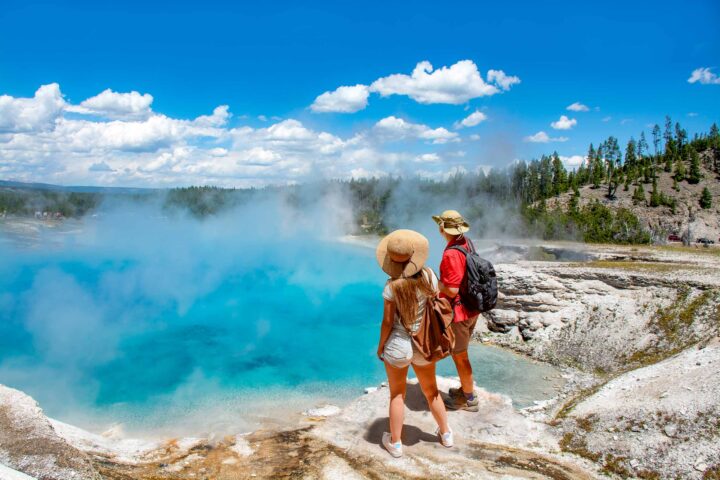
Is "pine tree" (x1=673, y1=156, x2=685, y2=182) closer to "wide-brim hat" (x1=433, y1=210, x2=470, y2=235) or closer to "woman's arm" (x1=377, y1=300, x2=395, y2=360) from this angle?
"wide-brim hat" (x1=433, y1=210, x2=470, y2=235)

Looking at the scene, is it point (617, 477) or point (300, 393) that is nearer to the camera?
point (617, 477)

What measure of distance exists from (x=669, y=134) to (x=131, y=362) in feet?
318

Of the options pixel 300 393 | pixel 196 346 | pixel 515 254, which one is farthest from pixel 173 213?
pixel 300 393

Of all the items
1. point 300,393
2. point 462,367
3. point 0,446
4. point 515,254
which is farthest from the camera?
point 515,254

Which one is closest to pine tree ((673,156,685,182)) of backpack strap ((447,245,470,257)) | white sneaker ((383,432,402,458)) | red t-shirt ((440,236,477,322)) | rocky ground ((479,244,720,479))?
rocky ground ((479,244,720,479))

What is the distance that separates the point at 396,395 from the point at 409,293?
1.18 metres

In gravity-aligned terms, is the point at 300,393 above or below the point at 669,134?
below

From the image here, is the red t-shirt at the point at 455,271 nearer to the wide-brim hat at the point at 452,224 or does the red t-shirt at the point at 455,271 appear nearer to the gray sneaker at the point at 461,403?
the wide-brim hat at the point at 452,224

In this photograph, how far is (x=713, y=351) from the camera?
7.25 metres

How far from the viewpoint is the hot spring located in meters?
9.44

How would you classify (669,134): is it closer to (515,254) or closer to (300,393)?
(515,254)

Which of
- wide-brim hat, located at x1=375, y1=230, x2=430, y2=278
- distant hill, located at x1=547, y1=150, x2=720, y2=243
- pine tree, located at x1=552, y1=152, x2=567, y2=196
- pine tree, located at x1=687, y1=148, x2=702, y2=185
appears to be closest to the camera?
wide-brim hat, located at x1=375, y1=230, x2=430, y2=278

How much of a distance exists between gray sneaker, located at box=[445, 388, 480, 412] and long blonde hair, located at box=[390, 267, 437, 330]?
2.43 m

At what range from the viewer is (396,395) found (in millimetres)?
4625
